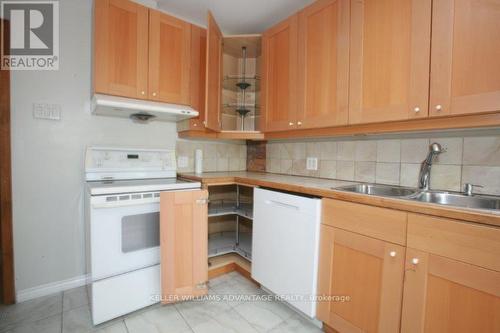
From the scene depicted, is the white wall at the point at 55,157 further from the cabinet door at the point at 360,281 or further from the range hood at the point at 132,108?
the cabinet door at the point at 360,281

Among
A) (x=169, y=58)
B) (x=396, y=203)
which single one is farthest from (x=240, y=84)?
(x=396, y=203)

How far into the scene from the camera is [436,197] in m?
1.31

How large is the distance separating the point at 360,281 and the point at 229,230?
1.61 metres

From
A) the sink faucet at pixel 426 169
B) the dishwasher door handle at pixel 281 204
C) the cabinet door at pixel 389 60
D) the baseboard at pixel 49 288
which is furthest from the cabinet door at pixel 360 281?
the baseboard at pixel 49 288

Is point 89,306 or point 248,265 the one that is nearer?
point 89,306

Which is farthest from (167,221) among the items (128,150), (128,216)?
(128,150)

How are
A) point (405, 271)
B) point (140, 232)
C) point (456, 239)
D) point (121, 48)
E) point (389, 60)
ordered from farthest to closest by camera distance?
point (121, 48), point (140, 232), point (389, 60), point (405, 271), point (456, 239)

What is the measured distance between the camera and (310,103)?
169 cm

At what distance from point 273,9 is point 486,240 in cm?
212

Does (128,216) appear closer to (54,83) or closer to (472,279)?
(54,83)

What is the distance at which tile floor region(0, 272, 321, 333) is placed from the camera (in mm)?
1408

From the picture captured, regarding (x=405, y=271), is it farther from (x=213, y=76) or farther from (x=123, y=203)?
(x=213, y=76)

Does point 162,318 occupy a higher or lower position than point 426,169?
lower

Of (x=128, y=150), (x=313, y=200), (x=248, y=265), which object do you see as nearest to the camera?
(x=313, y=200)
